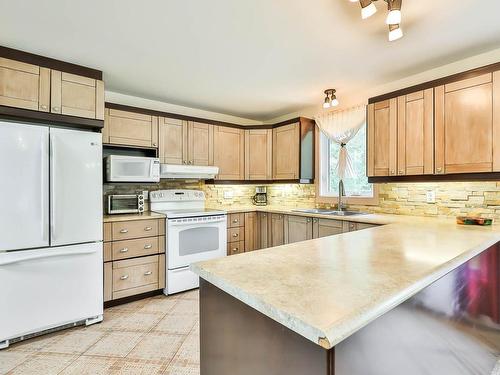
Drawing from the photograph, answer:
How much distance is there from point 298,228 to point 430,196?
1.42 metres

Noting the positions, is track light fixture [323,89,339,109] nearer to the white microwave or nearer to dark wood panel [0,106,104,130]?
the white microwave

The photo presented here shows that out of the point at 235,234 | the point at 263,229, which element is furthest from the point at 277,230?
the point at 235,234

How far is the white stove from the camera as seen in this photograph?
9.98 feet

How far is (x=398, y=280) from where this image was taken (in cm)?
87

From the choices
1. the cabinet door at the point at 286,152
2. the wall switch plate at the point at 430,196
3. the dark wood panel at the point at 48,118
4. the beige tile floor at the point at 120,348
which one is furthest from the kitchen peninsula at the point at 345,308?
the cabinet door at the point at 286,152

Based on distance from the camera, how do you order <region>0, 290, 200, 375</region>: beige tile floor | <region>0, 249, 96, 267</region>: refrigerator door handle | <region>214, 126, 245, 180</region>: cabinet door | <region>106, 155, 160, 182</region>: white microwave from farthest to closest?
<region>214, 126, 245, 180</region>: cabinet door
<region>106, 155, 160, 182</region>: white microwave
<region>0, 249, 96, 267</region>: refrigerator door handle
<region>0, 290, 200, 375</region>: beige tile floor

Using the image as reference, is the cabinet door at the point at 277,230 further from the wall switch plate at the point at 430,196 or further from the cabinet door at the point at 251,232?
the wall switch plate at the point at 430,196

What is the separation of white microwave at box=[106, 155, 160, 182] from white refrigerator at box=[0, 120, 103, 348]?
552mm

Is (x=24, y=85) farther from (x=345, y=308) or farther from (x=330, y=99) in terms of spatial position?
(x=330, y=99)

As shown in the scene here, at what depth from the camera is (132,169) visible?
10.1ft

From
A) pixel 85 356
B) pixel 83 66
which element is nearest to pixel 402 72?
pixel 83 66

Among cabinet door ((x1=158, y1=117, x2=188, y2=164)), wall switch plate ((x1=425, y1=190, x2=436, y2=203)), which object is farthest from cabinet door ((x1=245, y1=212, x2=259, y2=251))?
wall switch plate ((x1=425, y1=190, x2=436, y2=203))

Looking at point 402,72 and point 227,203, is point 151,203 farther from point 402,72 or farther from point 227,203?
point 402,72

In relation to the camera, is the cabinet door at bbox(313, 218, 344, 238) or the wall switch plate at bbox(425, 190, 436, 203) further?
the cabinet door at bbox(313, 218, 344, 238)
